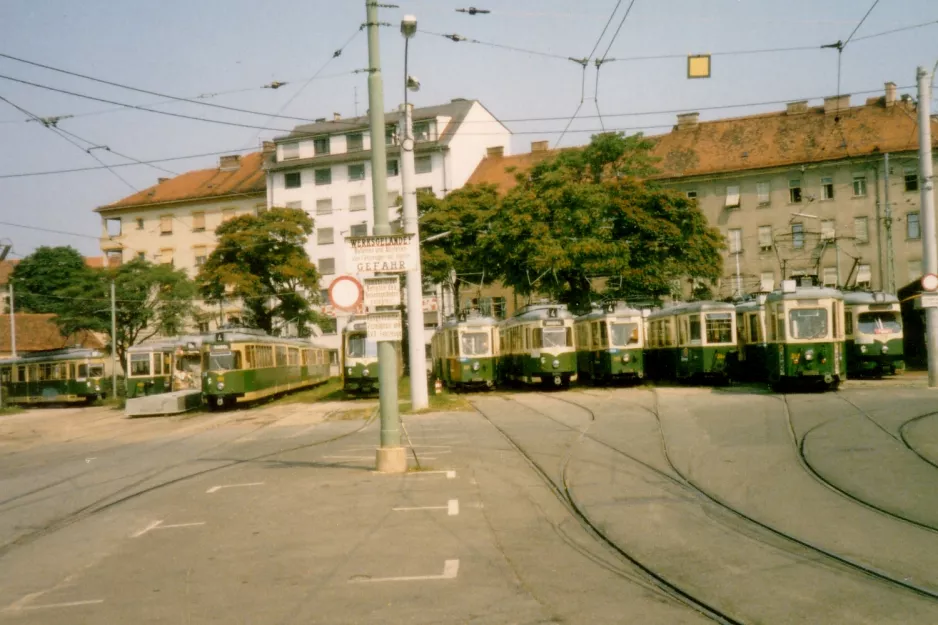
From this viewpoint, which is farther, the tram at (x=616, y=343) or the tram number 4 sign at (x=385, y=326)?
the tram at (x=616, y=343)

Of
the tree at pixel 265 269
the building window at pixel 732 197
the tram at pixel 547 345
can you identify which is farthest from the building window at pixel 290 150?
the tram at pixel 547 345

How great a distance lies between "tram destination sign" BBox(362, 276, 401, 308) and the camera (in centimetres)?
1292

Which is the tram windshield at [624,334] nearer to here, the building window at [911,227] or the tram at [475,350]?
the tram at [475,350]

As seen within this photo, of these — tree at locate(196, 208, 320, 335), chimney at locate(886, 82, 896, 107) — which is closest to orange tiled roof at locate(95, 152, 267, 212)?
tree at locate(196, 208, 320, 335)

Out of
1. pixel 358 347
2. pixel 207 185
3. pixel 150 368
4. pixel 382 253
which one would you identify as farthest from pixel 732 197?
pixel 382 253

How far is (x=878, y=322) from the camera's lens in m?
31.7

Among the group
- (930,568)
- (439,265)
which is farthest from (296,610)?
(439,265)

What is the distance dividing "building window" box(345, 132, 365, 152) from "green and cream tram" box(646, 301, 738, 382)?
42.0m

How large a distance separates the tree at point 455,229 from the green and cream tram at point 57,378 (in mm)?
17795

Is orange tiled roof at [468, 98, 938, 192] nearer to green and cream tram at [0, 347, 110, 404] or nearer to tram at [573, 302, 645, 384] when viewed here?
tram at [573, 302, 645, 384]

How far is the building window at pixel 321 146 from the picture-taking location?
72.8 m

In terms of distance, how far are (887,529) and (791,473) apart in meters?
3.49

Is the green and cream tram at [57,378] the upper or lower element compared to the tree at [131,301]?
lower

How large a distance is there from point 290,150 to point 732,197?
3324cm
